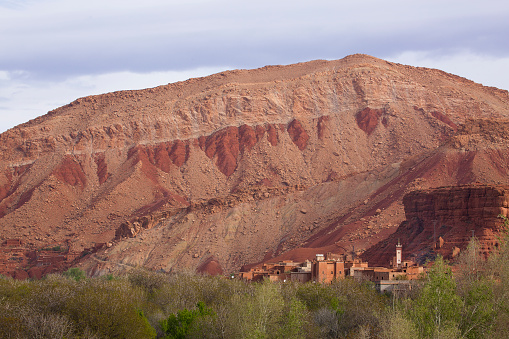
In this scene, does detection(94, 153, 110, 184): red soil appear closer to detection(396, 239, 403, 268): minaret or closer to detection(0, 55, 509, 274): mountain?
detection(0, 55, 509, 274): mountain

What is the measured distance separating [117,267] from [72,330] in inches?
2244

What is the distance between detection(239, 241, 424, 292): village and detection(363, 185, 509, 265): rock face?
2300mm

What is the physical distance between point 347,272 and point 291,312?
2315 cm

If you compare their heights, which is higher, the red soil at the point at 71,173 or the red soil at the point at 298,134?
the red soil at the point at 298,134

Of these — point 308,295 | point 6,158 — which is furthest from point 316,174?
point 308,295

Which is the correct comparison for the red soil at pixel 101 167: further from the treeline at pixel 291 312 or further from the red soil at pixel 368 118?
the treeline at pixel 291 312

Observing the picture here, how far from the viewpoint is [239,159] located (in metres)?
141

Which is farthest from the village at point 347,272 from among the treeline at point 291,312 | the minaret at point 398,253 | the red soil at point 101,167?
the red soil at point 101,167

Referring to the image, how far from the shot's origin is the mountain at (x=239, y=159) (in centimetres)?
9988

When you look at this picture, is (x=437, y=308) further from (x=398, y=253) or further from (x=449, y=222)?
(x=449, y=222)

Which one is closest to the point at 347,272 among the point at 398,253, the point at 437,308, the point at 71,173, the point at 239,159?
the point at 398,253

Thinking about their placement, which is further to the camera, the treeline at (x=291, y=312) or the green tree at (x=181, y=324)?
the green tree at (x=181, y=324)

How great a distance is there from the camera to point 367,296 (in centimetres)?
5312

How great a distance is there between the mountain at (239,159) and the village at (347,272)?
20511 millimetres
